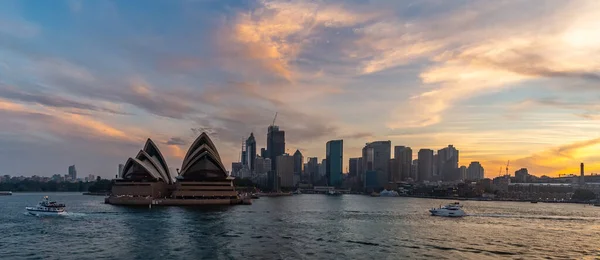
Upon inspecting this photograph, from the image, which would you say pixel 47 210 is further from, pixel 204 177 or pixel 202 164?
pixel 202 164

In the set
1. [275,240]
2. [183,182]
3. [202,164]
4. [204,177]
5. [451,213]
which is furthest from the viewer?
[202,164]

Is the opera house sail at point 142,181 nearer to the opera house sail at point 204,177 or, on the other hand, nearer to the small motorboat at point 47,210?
the opera house sail at point 204,177

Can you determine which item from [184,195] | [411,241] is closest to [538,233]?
[411,241]

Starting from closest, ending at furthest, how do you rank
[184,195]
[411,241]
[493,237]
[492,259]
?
1. [492,259]
2. [411,241]
3. [493,237]
4. [184,195]

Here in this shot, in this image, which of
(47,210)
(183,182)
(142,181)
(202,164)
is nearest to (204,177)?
(202,164)

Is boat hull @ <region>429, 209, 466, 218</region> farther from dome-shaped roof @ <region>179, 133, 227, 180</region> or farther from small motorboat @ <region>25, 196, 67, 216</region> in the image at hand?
small motorboat @ <region>25, 196, 67, 216</region>

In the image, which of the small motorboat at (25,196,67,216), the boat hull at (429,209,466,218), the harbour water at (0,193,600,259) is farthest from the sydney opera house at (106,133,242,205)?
the boat hull at (429,209,466,218)

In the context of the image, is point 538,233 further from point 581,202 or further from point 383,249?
point 581,202

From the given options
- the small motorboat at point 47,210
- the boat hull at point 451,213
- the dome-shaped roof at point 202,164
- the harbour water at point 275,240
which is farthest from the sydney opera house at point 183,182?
the boat hull at point 451,213
